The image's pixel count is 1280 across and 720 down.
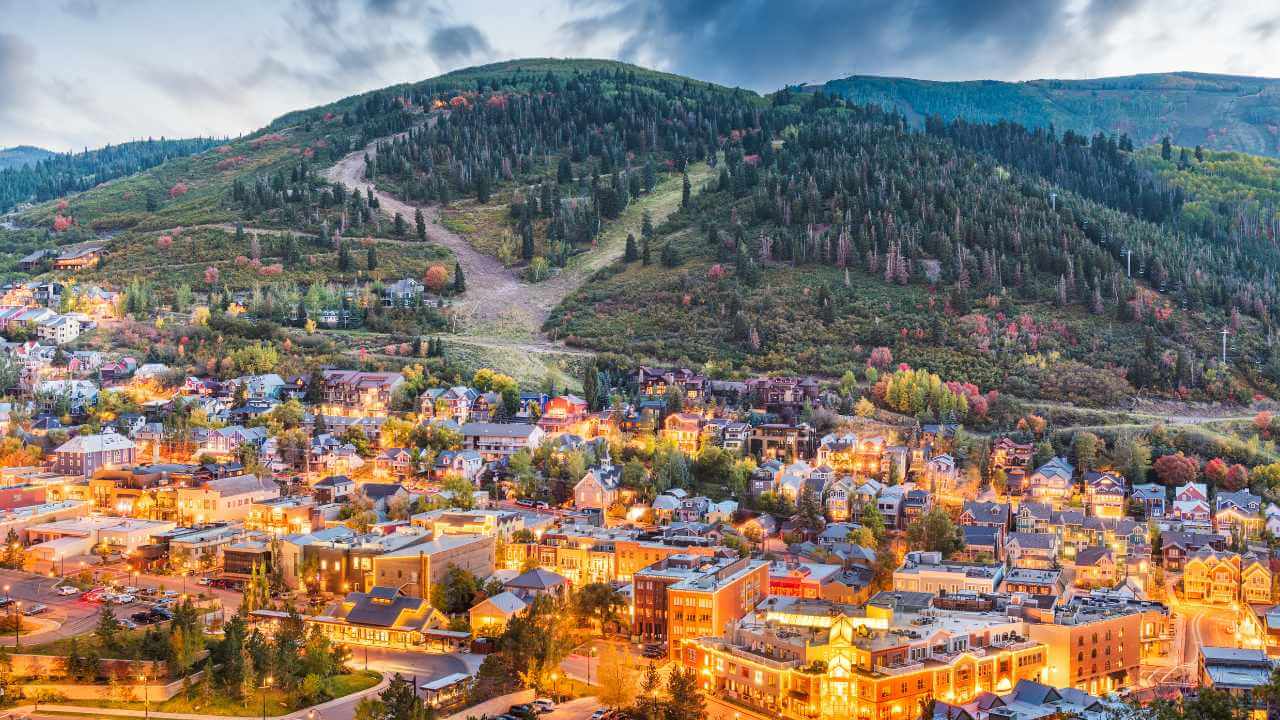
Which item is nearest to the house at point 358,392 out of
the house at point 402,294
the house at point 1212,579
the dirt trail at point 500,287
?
the dirt trail at point 500,287

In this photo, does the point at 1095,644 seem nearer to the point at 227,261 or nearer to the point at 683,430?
the point at 683,430

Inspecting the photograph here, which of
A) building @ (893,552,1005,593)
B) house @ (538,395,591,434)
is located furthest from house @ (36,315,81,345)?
building @ (893,552,1005,593)

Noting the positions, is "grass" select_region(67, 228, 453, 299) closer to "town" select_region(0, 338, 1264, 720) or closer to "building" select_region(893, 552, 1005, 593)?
"town" select_region(0, 338, 1264, 720)

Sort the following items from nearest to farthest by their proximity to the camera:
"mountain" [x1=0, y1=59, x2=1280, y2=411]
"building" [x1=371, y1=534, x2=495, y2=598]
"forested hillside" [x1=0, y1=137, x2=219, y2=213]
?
"building" [x1=371, y1=534, x2=495, y2=598]
"mountain" [x1=0, y1=59, x2=1280, y2=411]
"forested hillside" [x1=0, y1=137, x2=219, y2=213]

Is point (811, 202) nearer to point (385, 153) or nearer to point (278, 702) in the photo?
point (385, 153)

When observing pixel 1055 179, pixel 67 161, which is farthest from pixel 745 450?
pixel 67 161

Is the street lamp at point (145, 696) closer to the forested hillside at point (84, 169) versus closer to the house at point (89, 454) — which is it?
the house at point (89, 454)

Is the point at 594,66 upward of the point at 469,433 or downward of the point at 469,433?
upward
